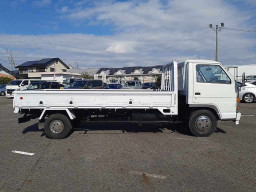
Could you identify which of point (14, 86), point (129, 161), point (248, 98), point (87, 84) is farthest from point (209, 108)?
point (14, 86)

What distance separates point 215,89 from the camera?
6586 mm

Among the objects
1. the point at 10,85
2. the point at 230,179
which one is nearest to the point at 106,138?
the point at 230,179

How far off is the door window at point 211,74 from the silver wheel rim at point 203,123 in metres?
1.12

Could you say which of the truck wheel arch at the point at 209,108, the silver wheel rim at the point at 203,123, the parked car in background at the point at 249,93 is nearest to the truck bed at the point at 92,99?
the truck wheel arch at the point at 209,108

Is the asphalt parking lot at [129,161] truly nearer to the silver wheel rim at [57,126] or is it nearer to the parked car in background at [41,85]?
the silver wheel rim at [57,126]

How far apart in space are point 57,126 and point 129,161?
2.81m

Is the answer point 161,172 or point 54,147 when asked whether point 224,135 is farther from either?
point 54,147

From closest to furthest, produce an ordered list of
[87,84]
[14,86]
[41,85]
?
[87,84] → [41,85] → [14,86]

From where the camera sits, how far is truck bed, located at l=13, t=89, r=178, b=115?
20.9 ft

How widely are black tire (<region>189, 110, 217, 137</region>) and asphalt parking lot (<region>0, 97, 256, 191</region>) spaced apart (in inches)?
10.6

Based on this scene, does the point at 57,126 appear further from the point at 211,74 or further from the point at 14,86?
the point at 14,86

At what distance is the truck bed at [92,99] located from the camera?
6.36 metres

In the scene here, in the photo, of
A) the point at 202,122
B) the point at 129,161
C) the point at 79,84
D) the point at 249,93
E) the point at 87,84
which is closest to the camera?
the point at 129,161

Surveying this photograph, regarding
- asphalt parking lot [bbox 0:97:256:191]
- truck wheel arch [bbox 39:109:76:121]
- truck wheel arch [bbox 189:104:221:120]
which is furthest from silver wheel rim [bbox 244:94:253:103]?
truck wheel arch [bbox 39:109:76:121]
